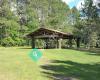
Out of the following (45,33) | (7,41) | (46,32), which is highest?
(46,32)

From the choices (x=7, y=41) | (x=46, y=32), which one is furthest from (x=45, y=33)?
(x=7, y=41)

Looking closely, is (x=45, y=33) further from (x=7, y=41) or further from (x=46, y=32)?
(x=7, y=41)

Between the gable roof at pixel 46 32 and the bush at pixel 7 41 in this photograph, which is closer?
the gable roof at pixel 46 32

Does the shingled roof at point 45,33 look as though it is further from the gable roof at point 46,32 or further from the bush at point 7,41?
the bush at point 7,41

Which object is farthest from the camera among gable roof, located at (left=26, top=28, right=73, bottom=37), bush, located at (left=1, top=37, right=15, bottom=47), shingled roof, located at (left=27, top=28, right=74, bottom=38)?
bush, located at (left=1, top=37, right=15, bottom=47)

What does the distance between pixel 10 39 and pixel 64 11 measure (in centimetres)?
2345

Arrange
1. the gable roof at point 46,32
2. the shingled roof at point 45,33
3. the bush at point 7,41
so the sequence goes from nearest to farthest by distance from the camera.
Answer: the gable roof at point 46,32, the shingled roof at point 45,33, the bush at point 7,41

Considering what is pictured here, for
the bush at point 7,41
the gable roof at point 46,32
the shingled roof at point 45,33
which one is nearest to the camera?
the gable roof at point 46,32

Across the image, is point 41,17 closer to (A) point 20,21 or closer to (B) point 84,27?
(A) point 20,21

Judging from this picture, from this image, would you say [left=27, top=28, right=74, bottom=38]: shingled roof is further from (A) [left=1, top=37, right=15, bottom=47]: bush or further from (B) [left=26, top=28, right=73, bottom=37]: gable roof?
(A) [left=1, top=37, right=15, bottom=47]: bush

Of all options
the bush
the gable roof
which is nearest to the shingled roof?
the gable roof

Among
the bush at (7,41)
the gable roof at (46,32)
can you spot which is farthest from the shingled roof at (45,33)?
the bush at (7,41)

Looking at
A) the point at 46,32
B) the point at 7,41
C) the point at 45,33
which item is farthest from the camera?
the point at 7,41

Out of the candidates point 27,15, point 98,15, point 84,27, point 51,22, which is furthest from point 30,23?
point 98,15
